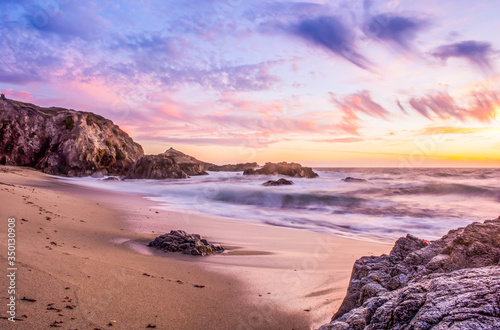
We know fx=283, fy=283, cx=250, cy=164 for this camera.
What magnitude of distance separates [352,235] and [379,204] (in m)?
8.65

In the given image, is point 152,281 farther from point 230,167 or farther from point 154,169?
point 230,167

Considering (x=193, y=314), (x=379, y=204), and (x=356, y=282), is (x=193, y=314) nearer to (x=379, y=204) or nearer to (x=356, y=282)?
(x=356, y=282)

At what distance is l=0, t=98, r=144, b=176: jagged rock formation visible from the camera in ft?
97.2

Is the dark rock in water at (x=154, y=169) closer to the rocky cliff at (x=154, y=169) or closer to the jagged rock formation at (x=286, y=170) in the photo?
the rocky cliff at (x=154, y=169)

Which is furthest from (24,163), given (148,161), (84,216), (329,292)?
(329,292)

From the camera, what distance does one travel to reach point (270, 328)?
10.2 feet

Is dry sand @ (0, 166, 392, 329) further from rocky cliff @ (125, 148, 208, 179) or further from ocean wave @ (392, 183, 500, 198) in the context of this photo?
rocky cliff @ (125, 148, 208, 179)

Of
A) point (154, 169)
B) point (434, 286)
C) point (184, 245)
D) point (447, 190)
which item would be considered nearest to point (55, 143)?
point (154, 169)

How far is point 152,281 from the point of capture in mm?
3949

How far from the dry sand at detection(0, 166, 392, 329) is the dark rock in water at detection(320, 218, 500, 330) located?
1037 millimetres

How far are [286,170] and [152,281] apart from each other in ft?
134

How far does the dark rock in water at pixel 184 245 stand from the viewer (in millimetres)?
5798

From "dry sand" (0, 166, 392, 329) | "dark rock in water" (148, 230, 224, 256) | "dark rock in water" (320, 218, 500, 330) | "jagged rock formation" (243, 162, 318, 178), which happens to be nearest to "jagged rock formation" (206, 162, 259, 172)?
"jagged rock formation" (243, 162, 318, 178)

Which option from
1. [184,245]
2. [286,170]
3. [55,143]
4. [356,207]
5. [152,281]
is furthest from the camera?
[286,170]
